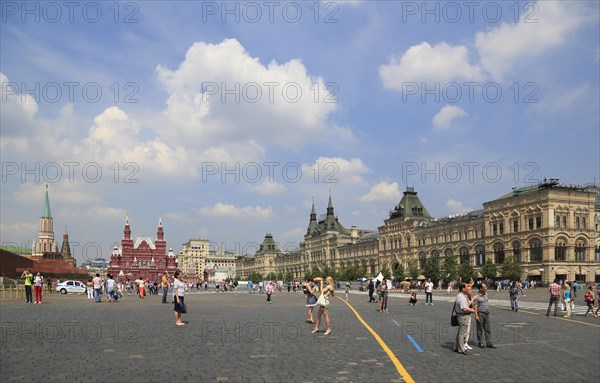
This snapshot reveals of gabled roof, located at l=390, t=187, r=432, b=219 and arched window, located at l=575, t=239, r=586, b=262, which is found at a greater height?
gabled roof, located at l=390, t=187, r=432, b=219

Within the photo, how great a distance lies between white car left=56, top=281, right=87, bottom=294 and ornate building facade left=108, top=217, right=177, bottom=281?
86.5 metres

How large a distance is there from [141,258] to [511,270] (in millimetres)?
105546

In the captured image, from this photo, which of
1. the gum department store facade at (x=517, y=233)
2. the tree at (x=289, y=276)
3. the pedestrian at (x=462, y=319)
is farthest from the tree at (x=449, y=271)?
the tree at (x=289, y=276)

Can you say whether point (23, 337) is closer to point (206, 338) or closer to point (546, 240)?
point (206, 338)

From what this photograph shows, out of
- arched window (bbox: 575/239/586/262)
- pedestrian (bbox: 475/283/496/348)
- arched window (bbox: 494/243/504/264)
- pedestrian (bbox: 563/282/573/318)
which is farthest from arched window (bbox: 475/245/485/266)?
pedestrian (bbox: 475/283/496/348)

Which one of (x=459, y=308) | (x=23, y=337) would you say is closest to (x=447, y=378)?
(x=459, y=308)

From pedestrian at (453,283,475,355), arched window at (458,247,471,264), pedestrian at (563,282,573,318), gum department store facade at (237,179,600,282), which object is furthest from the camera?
arched window at (458,247,471,264)

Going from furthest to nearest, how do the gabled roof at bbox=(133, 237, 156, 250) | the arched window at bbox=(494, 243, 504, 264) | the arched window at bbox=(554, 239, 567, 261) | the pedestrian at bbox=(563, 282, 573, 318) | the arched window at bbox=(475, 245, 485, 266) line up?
the gabled roof at bbox=(133, 237, 156, 250), the arched window at bbox=(475, 245, 485, 266), the arched window at bbox=(494, 243, 504, 264), the arched window at bbox=(554, 239, 567, 261), the pedestrian at bbox=(563, 282, 573, 318)

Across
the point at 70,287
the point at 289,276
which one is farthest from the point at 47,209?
the point at 70,287

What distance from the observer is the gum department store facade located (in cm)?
7194

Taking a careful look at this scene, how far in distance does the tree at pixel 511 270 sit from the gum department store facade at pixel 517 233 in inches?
82.4

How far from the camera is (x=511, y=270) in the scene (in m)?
71.6

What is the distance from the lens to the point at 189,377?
28.8 feet

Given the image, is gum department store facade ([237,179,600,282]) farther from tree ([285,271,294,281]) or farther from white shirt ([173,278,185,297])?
white shirt ([173,278,185,297])
